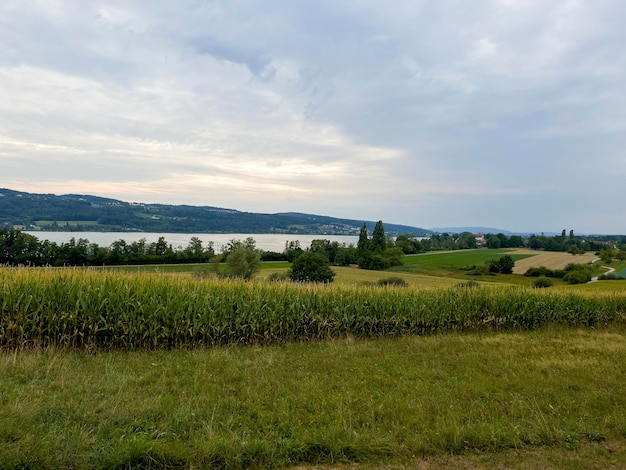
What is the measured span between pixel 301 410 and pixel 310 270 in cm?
3820

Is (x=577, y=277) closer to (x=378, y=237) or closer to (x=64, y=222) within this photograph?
(x=378, y=237)

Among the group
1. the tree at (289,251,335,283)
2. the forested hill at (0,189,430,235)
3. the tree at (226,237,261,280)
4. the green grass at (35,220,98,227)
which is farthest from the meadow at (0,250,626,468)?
the green grass at (35,220,98,227)

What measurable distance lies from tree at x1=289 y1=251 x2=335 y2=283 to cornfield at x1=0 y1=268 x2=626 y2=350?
28.9 meters

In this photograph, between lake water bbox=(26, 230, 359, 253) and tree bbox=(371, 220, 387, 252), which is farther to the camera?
tree bbox=(371, 220, 387, 252)

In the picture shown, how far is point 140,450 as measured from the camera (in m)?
3.64

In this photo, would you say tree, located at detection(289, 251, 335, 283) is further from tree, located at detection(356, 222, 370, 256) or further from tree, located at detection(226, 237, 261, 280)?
tree, located at detection(356, 222, 370, 256)

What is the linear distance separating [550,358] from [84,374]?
9541mm

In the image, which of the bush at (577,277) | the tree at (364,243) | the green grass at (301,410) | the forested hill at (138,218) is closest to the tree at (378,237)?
the tree at (364,243)

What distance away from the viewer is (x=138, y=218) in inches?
3999

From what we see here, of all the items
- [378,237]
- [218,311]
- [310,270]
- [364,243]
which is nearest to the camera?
[218,311]

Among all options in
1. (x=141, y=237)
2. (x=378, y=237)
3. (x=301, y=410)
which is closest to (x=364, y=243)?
(x=378, y=237)

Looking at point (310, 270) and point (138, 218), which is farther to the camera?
point (138, 218)

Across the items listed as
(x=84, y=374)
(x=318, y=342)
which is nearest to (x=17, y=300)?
(x=84, y=374)

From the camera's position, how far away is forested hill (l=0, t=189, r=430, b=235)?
74375 mm
